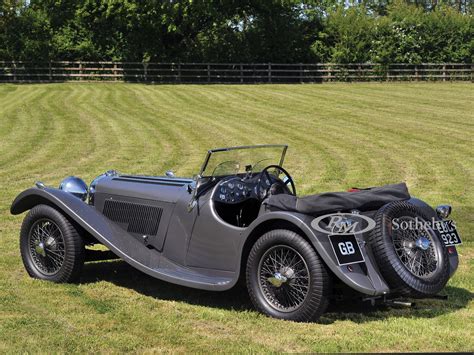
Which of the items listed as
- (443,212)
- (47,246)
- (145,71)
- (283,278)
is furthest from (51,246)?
(145,71)

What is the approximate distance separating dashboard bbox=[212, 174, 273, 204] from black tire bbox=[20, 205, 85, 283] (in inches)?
59.6

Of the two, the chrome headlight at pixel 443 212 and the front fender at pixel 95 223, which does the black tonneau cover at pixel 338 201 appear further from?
the front fender at pixel 95 223

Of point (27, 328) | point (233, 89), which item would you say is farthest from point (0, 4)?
point (27, 328)

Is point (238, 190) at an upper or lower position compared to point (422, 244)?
upper

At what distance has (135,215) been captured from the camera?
7082mm

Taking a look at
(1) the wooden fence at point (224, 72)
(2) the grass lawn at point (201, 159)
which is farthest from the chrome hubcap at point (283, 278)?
(1) the wooden fence at point (224, 72)

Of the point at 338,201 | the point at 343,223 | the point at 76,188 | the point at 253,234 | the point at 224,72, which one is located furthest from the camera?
the point at 224,72

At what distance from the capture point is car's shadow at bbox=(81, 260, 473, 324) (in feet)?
19.6

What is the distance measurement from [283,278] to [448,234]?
155cm

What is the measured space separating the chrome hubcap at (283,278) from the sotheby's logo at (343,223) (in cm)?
29

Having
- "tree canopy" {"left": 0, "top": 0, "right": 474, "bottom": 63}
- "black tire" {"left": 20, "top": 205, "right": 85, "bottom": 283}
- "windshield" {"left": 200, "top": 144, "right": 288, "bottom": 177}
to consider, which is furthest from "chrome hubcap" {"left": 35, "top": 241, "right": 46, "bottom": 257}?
"tree canopy" {"left": 0, "top": 0, "right": 474, "bottom": 63}

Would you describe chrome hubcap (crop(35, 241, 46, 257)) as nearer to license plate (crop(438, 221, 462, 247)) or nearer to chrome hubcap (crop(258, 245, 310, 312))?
chrome hubcap (crop(258, 245, 310, 312))

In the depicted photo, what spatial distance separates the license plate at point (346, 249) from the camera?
5477 mm

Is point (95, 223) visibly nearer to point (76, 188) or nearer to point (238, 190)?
point (76, 188)
